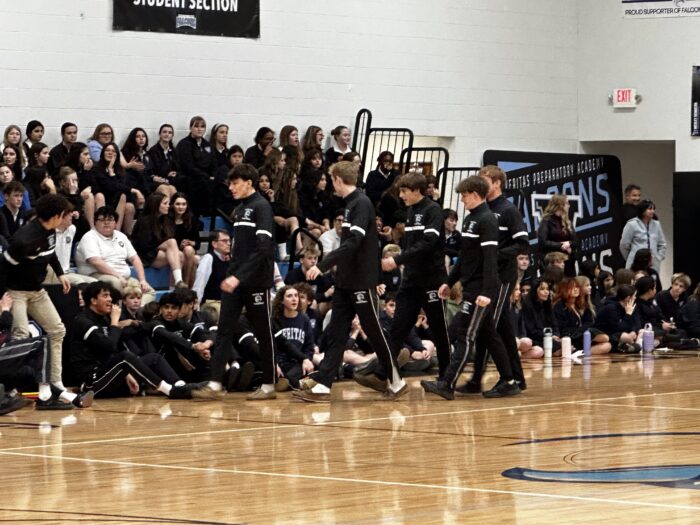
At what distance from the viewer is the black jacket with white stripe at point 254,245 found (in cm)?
1143

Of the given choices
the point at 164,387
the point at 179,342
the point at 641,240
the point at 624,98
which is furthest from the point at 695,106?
the point at 164,387

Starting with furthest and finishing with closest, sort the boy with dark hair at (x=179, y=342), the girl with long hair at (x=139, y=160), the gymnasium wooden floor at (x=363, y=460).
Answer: the girl with long hair at (x=139, y=160), the boy with dark hair at (x=179, y=342), the gymnasium wooden floor at (x=363, y=460)

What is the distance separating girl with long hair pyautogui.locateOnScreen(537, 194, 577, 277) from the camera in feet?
62.1

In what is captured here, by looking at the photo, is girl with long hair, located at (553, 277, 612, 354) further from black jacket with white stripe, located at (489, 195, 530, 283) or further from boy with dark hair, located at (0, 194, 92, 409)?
boy with dark hair, located at (0, 194, 92, 409)

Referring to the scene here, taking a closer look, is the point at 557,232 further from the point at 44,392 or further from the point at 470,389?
the point at 44,392

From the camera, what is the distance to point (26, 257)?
1104cm

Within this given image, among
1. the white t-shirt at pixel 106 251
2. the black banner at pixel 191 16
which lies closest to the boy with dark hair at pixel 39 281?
the white t-shirt at pixel 106 251

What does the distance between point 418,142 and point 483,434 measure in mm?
12523

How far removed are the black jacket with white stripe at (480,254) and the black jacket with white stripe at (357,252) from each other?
71cm

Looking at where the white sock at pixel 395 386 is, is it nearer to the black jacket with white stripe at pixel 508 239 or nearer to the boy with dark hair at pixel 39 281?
the black jacket with white stripe at pixel 508 239

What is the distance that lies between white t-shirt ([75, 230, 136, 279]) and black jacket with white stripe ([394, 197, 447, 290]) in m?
4.06

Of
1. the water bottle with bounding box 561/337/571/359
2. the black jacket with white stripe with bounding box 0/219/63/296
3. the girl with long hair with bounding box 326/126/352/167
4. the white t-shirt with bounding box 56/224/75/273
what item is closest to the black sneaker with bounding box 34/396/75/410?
the black jacket with white stripe with bounding box 0/219/63/296

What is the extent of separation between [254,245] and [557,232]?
8.27m

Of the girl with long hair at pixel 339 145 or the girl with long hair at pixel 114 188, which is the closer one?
the girl with long hair at pixel 114 188
